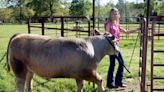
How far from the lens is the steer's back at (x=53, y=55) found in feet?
17.7

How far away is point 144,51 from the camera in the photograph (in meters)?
5.25

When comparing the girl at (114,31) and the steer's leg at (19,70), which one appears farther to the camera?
the girl at (114,31)

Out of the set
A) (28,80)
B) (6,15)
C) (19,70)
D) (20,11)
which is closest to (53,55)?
(19,70)

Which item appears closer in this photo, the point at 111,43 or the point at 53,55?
the point at 53,55

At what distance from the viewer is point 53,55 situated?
547 cm

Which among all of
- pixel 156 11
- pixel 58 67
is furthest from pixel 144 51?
pixel 156 11

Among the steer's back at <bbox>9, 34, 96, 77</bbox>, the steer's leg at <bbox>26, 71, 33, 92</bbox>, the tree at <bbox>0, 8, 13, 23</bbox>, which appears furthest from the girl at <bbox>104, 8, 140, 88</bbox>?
the tree at <bbox>0, 8, 13, 23</bbox>

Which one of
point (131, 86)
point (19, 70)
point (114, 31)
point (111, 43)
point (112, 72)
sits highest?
point (114, 31)

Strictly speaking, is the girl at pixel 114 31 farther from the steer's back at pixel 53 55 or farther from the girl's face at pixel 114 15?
the steer's back at pixel 53 55

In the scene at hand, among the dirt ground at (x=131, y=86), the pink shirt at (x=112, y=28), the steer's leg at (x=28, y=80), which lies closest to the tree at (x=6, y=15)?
the dirt ground at (x=131, y=86)

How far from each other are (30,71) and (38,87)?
3.28 ft

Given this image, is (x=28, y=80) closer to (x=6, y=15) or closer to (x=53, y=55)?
(x=53, y=55)

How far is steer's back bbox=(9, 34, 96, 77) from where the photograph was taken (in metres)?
5.41

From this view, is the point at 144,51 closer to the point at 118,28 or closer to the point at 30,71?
the point at 118,28
